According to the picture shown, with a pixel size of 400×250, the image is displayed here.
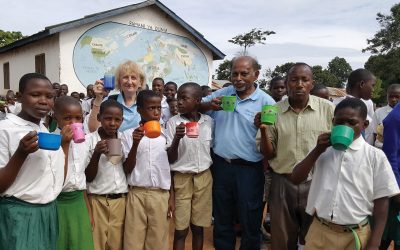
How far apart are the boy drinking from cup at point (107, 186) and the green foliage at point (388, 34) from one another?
112 ft

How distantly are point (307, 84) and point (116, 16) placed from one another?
40.3 feet

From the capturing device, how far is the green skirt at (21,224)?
8.03 feet

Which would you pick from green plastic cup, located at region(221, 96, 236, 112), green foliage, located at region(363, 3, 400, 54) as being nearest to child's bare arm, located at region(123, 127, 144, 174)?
green plastic cup, located at region(221, 96, 236, 112)

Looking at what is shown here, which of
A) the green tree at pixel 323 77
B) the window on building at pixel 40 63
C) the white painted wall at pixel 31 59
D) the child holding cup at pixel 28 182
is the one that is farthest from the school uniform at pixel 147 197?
the green tree at pixel 323 77

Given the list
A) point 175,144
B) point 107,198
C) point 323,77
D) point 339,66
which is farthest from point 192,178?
point 339,66

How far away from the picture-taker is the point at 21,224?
2.46 metres

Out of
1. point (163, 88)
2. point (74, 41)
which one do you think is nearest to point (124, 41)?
point (74, 41)

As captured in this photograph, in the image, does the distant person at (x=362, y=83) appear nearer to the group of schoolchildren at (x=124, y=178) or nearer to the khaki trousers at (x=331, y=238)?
the group of schoolchildren at (x=124, y=178)

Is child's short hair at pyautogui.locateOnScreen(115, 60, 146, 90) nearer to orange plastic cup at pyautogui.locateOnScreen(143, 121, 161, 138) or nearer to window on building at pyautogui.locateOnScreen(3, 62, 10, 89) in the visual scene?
orange plastic cup at pyautogui.locateOnScreen(143, 121, 161, 138)

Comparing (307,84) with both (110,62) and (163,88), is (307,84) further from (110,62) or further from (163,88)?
(110,62)

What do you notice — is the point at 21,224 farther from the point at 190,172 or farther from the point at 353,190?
the point at 353,190

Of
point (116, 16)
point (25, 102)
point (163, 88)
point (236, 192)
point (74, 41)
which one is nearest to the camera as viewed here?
point (25, 102)

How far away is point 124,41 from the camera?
14.3 m

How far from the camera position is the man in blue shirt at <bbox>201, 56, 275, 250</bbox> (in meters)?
3.69
